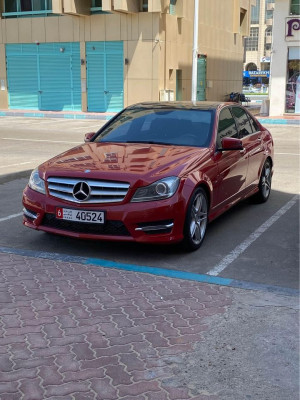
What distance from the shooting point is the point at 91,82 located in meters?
28.2

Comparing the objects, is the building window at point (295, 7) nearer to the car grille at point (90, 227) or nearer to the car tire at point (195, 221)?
the car tire at point (195, 221)

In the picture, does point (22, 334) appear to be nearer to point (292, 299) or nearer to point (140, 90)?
point (292, 299)

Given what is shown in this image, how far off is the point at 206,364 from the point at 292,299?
1374 millimetres

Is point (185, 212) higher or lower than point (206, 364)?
higher

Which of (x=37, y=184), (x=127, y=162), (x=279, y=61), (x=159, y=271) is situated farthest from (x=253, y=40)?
(x=159, y=271)

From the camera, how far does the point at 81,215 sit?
5.32 meters

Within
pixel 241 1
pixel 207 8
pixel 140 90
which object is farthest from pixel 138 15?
pixel 241 1

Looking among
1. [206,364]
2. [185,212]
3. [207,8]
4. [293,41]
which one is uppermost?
[207,8]

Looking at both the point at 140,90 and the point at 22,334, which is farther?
the point at 140,90

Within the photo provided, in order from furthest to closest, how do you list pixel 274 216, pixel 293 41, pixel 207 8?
1. pixel 207 8
2. pixel 293 41
3. pixel 274 216

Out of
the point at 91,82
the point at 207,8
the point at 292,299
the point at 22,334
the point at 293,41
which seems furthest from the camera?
the point at 207,8

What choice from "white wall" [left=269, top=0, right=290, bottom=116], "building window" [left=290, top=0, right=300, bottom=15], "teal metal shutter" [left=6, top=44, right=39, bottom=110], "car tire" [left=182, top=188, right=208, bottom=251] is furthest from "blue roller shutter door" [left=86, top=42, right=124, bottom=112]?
"car tire" [left=182, top=188, right=208, bottom=251]

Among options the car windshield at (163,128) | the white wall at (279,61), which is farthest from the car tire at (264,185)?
the white wall at (279,61)

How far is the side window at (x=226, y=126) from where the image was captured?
653 cm
